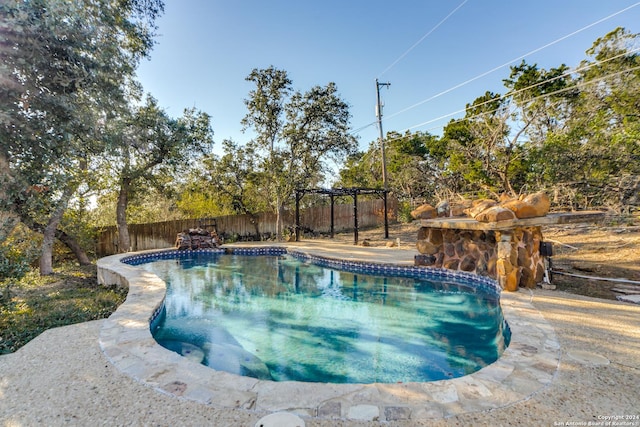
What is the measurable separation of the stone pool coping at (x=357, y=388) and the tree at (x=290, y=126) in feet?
34.6

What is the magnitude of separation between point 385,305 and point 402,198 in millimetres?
14161

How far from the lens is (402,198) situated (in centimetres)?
1900

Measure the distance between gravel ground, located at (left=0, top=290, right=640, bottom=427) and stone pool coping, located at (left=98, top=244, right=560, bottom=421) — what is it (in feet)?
0.22

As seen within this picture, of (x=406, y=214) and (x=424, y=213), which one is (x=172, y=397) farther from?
(x=406, y=214)

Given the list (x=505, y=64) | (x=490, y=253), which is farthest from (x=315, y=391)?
(x=505, y=64)

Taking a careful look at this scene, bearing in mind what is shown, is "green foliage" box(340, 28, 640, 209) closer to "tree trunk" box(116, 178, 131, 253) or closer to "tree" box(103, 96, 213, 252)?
"tree" box(103, 96, 213, 252)

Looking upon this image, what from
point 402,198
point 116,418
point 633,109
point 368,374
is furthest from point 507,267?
point 402,198

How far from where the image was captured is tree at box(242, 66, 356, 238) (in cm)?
1252

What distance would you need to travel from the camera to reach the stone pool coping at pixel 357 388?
206 cm

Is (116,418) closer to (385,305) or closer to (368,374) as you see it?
(368,374)

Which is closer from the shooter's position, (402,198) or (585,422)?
(585,422)

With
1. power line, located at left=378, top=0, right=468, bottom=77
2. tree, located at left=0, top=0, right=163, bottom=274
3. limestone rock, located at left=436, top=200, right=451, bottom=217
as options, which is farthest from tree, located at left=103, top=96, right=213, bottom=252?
power line, located at left=378, top=0, right=468, bottom=77

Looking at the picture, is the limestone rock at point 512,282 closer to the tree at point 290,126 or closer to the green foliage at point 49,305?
the green foliage at point 49,305

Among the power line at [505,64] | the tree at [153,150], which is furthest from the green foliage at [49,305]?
the power line at [505,64]
